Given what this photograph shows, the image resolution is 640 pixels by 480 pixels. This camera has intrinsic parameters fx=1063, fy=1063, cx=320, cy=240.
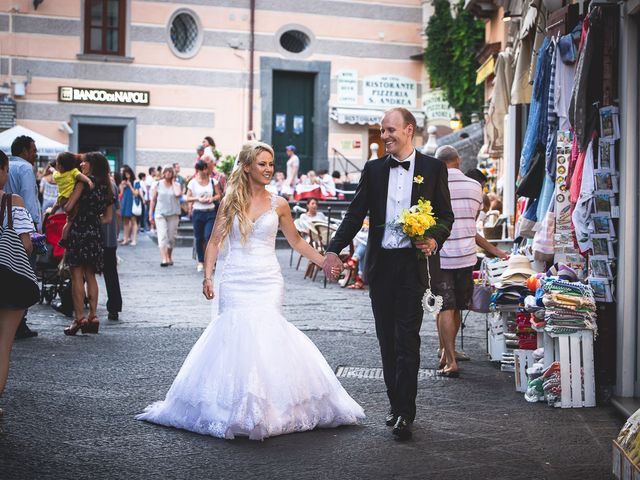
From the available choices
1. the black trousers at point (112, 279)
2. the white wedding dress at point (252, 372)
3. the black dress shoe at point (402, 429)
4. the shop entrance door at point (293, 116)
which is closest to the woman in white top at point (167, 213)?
the black trousers at point (112, 279)

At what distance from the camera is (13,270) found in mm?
6578

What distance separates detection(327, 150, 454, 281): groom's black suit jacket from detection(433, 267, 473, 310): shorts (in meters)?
2.26

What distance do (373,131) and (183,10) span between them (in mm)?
7292

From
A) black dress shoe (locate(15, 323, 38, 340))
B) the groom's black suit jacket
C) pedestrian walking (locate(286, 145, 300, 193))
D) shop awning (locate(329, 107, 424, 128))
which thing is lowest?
black dress shoe (locate(15, 323, 38, 340))

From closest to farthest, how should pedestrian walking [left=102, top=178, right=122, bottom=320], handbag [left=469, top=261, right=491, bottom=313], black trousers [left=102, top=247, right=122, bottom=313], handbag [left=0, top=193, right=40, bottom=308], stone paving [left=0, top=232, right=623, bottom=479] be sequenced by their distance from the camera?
stone paving [left=0, top=232, right=623, bottom=479] → handbag [left=0, top=193, right=40, bottom=308] → handbag [left=469, top=261, right=491, bottom=313] → pedestrian walking [left=102, top=178, right=122, bottom=320] → black trousers [left=102, top=247, right=122, bottom=313]

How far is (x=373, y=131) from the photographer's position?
3488 centimetres

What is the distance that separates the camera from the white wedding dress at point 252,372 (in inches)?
256

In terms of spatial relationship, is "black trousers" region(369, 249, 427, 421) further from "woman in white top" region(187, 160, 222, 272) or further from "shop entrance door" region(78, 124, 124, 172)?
"shop entrance door" region(78, 124, 124, 172)

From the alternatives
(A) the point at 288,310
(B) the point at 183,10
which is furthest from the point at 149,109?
(A) the point at 288,310

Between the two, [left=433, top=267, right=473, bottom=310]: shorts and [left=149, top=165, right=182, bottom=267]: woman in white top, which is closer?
[left=433, top=267, right=473, bottom=310]: shorts

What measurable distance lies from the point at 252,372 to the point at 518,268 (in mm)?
3561

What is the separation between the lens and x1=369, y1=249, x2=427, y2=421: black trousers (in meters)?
6.60

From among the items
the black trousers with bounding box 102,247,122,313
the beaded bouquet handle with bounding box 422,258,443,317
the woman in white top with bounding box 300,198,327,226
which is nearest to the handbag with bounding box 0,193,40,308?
the beaded bouquet handle with bounding box 422,258,443,317

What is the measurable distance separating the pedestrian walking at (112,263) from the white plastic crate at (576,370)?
5.77 m
